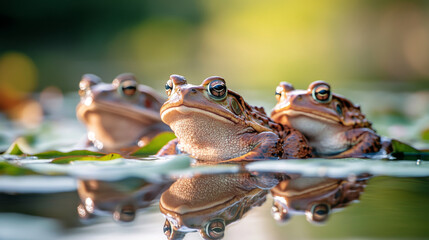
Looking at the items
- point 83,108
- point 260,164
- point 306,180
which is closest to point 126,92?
point 83,108

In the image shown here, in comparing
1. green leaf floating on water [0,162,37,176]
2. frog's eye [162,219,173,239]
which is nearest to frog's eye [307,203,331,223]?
frog's eye [162,219,173,239]

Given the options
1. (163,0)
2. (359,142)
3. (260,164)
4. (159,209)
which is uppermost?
(163,0)

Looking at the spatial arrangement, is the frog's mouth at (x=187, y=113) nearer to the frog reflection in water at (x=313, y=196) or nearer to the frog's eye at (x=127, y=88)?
the frog reflection in water at (x=313, y=196)

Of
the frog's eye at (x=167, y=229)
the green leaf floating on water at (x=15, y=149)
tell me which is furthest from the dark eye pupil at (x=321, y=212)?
the green leaf floating on water at (x=15, y=149)

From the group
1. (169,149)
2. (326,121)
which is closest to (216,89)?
(169,149)

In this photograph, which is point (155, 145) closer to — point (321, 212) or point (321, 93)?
point (321, 93)

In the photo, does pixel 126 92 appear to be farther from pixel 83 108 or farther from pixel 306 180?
pixel 306 180

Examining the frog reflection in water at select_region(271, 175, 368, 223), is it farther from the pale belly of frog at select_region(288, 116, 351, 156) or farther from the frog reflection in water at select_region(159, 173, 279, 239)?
the pale belly of frog at select_region(288, 116, 351, 156)
